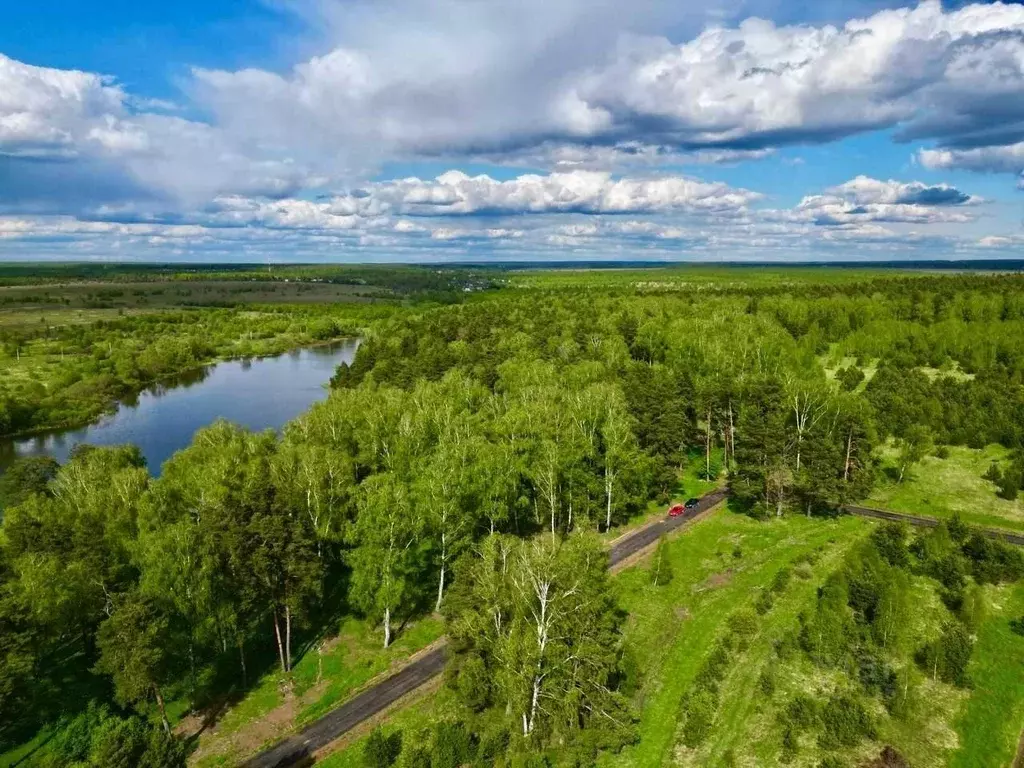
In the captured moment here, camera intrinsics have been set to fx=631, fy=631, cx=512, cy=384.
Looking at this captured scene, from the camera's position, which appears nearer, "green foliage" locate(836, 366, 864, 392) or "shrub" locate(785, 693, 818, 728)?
"shrub" locate(785, 693, 818, 728)

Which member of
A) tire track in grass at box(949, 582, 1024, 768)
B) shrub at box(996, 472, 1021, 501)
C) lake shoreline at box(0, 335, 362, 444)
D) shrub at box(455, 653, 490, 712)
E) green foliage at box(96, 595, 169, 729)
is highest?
green foliage at box(96, 595, 169, 729)

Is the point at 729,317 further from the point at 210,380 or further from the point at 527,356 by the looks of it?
the point at 210,380

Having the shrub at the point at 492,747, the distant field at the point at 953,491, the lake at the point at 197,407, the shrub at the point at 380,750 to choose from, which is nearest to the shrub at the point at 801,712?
the shrub at the point at 492,747

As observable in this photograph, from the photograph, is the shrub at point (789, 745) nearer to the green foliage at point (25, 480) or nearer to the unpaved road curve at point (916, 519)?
the unpaved road curve at point (916, 519)

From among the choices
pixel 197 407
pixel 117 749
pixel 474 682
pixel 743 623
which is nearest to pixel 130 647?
pixel 117 749

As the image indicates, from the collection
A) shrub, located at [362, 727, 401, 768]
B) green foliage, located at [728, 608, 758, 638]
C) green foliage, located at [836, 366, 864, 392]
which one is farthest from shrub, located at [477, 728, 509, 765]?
green foliage, located at [836, 366, 864, 392]

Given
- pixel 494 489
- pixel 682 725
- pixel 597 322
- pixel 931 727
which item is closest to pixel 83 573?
pixel 494 489

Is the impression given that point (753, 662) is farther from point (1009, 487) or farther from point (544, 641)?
point (1009, 487)

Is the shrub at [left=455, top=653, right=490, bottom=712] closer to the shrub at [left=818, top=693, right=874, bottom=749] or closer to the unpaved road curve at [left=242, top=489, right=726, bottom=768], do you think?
the unpaved road curve at [left=242, top=489, right=726, bottom=768]
